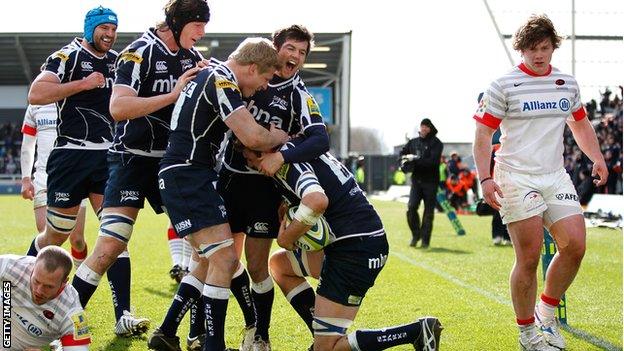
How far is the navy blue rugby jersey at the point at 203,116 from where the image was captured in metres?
5.41

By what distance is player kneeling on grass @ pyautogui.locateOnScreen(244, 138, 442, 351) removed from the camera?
5.54 meters

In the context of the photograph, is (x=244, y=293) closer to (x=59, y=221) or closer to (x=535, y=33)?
(x=59, y=221)

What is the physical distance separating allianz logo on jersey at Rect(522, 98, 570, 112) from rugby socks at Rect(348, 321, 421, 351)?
1782 mm

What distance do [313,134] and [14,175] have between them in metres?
46.4

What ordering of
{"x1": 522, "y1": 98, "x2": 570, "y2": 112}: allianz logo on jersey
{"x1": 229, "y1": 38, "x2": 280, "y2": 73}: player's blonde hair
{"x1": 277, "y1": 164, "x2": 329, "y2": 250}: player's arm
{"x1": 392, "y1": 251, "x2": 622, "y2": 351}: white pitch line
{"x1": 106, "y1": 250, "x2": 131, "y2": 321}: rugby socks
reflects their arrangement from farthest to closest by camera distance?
{"x1": 106, "y1": 250, "x2": 131, "y2": 321}: rugby socks → {"x1": 392, "y1": 251, "x2": 622, "y2": 351}: white pitch line → {"x1": 522, "y1": 98, "x2": 570, "y2": 112}: allianz logo on jersey → {"x1": 229, "y1": 38, "x2": 280, "y2": 73}: player's blonde hair → {"x1": 277, "y1": 164, "x2": 329, "y2": 250}: player's arm

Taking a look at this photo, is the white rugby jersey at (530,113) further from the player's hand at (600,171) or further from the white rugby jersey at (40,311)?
the white rugby jersey at (40,311)

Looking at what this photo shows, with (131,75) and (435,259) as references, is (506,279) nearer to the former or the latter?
(435,259)

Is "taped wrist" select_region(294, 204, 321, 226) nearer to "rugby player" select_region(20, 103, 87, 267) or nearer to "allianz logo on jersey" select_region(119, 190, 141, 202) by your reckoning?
"allianz logo on jersey" select_region(119, 190, 141, 202)

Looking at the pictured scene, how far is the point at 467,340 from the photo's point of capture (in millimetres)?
6980

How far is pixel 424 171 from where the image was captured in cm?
1578

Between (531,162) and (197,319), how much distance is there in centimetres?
257

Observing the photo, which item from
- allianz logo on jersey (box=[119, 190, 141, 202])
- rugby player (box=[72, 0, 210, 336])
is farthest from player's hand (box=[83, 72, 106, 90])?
allianz logo on jersey (box=[119, 190, 141, 202])

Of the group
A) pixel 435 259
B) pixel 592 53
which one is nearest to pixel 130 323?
pixel 435 259

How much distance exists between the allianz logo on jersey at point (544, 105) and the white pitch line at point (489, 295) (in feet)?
5.84
